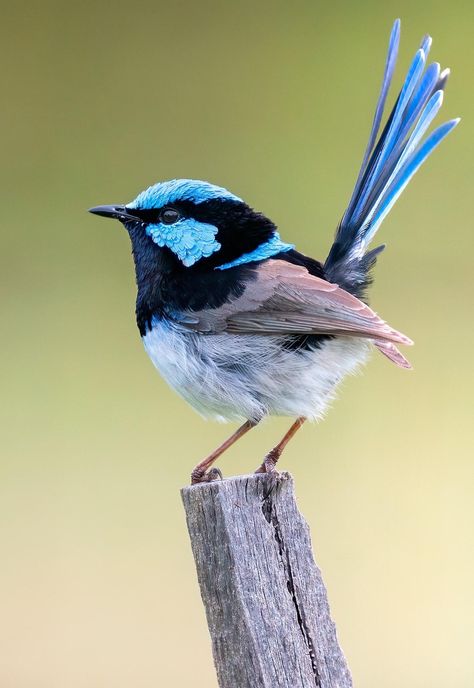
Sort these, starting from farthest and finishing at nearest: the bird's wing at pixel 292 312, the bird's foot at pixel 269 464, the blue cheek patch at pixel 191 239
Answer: the blue cheek patch at pixel 191 239, the bird's wing at pixel 292 312, the bird's foot at pixel 269 464

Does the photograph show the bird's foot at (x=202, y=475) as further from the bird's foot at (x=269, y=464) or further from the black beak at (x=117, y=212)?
the black beak at (x=117, y=212)

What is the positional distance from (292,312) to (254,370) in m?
0.18

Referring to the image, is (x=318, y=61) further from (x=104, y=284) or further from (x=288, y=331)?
(x=288, y=331)

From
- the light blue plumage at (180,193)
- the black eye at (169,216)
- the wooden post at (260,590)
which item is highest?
the light blue plumage at (180,193)

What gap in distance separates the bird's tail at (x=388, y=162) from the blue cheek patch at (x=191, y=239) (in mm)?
350

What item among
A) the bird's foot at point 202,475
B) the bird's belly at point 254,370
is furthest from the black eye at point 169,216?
the bird's foot at point 202,475

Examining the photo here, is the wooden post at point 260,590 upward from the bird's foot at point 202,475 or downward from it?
downward

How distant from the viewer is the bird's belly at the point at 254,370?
8.81 ft

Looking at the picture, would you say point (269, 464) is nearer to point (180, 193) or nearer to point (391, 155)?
point (180, 193)

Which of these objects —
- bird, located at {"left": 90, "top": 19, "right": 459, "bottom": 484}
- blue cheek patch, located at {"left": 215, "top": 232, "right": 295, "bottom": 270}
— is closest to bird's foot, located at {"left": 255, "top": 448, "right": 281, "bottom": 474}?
bird, located at {"left": 90, "top": 19, "right": 459, "bottom": 484}

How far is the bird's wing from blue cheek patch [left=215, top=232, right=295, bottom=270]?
2.8 inches

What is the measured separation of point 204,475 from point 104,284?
7.77 feet

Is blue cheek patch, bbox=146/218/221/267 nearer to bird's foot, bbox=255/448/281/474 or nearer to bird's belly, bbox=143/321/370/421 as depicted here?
bird's belly, bbox=143/321/370/421

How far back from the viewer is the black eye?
2873 mm
